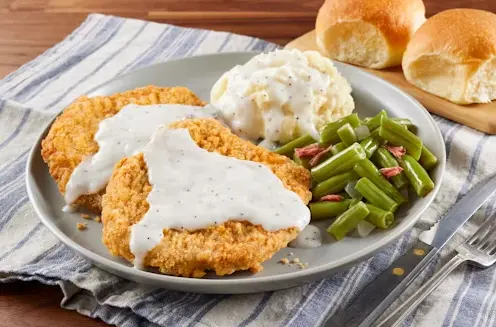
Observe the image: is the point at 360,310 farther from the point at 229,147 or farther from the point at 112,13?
the point at 112,13

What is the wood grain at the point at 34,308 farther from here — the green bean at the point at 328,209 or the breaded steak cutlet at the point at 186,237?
the green bean at the point at 328,209

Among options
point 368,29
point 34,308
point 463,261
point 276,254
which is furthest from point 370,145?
point 34,308

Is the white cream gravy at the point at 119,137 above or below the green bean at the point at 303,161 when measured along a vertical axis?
above

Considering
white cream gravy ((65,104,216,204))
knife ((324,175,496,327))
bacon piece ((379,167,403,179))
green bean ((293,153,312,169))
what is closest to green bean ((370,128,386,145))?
bacon piece ((379,167,403,179))

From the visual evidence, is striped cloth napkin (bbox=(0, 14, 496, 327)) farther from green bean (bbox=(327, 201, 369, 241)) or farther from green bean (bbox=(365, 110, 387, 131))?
green bean (bbox=(365, 110, 387, 131))

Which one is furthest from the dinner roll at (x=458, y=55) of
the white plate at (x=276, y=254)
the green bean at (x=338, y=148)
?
the green bean at (x=338, y=148)

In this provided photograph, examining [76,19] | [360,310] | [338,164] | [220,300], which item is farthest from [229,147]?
[76,19]
